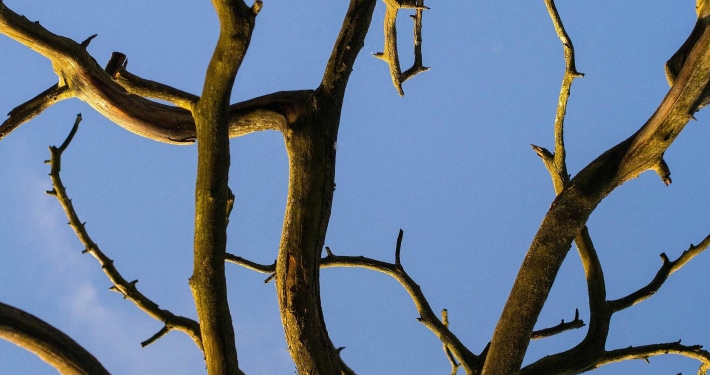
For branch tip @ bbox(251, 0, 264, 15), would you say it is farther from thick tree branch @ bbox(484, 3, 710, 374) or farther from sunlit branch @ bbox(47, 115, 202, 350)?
thick tree branch @ bbox(484, 3, 710, 374)

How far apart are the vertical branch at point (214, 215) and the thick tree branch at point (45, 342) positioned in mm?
415

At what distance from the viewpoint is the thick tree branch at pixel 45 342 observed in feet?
7.29

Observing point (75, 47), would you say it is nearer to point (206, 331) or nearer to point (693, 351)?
point (206, 331)

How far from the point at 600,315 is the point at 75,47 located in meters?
2.82

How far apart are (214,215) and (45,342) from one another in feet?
2.34

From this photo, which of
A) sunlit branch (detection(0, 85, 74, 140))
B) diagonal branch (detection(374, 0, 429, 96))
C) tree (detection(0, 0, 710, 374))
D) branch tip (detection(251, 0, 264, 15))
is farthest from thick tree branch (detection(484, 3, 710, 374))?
sunlit branch (detection(0, 85, 74, 140))

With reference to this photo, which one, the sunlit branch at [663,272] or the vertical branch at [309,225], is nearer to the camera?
the vertical branch at [309,225]

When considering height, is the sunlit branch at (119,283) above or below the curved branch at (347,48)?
below

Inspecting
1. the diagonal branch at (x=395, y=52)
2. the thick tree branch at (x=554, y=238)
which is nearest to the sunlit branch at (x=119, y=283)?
the thick tree branch at (x=554, y=238)

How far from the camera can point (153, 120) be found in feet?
10.7

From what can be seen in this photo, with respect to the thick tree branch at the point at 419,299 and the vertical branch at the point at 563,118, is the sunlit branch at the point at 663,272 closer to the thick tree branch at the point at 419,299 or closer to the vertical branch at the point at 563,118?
the vertical branch at the point at 563,118

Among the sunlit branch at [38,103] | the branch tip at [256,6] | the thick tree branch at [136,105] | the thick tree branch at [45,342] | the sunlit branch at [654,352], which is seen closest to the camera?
the thick tree branch at [45,342]

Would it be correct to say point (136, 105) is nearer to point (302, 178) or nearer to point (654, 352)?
point (302, 178)

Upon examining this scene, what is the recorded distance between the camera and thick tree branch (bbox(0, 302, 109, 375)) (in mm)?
2221
